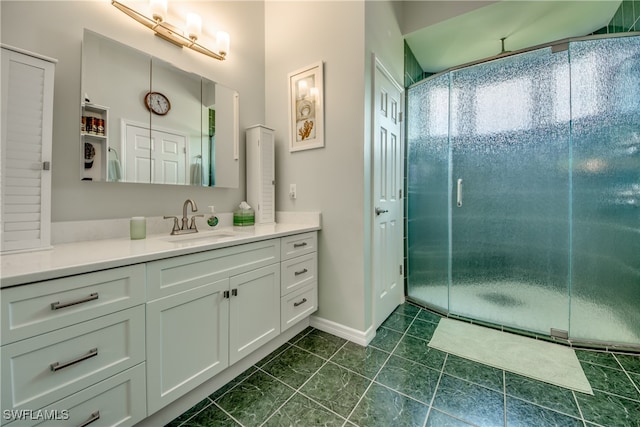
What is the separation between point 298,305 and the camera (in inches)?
70.4

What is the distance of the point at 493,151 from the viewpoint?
208 cm

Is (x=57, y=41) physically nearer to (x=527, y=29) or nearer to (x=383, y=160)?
(x=383, y=160)

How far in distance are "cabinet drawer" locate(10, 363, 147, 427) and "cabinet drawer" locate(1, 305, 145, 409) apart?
3 centimetres

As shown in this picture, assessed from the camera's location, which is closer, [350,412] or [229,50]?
[350,412]

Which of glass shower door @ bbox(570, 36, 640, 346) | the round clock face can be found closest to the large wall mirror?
the round clock face

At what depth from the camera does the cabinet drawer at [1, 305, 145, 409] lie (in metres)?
0.71

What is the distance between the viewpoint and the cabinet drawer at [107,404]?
79 cm

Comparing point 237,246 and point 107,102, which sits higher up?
point 107,102

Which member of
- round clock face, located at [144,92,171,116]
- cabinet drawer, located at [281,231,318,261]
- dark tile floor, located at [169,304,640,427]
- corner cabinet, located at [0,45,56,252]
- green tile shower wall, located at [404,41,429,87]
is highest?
green tile shower wall, located at [404,41,429,87]

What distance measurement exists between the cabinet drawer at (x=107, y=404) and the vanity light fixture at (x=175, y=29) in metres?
1.85

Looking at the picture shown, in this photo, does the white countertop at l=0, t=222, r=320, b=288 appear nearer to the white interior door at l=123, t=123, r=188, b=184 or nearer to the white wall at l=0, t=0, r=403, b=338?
the white wall at l=0, t=0, r=403, b=338

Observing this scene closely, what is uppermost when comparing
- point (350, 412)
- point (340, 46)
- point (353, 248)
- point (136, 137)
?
point (340, 46)

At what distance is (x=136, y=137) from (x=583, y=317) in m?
3.24

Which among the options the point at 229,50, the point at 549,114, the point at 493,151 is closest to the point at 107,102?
the point at 229,50
